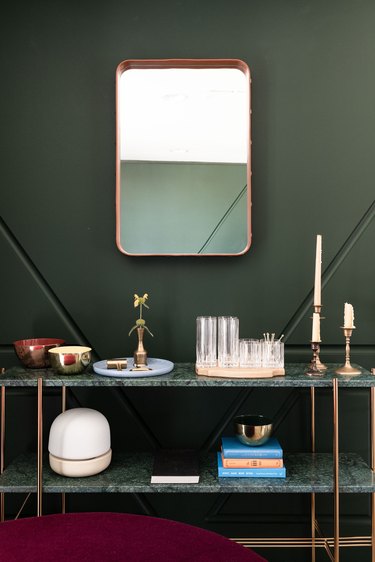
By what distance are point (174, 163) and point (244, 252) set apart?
1.40 feet

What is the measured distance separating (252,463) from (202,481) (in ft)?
0.56

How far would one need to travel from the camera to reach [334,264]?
1.93 meters

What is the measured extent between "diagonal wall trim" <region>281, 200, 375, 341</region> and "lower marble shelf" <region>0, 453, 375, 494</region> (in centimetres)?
49

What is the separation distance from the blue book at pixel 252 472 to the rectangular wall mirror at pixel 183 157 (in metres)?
0.76

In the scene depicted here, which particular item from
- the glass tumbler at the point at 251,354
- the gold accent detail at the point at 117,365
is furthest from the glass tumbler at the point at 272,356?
the gold accent detail at the point at 117,365

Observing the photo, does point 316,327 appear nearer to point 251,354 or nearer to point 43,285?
point 251,354

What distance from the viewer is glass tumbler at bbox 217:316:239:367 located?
170 centimetres

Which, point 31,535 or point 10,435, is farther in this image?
point 10,435

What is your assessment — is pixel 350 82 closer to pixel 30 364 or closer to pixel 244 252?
pixel 244 252

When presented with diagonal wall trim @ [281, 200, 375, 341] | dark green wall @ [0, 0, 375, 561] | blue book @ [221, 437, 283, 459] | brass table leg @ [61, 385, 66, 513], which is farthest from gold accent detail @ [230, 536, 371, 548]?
diagonal wall trim @ [281, 200, 375, 341]

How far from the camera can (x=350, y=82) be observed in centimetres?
194

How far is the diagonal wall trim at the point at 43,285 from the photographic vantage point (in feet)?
6.37

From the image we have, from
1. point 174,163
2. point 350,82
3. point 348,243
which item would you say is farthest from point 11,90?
point 348,243

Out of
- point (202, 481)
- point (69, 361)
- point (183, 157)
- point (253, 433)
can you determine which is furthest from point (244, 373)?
point (183, 157)
